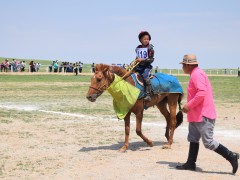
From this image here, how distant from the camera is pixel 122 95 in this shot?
10.0 metres

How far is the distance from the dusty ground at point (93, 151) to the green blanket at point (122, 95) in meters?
0.94

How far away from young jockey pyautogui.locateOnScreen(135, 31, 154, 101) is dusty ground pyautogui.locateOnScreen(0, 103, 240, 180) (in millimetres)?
1544

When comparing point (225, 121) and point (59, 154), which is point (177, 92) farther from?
point (225, 121)

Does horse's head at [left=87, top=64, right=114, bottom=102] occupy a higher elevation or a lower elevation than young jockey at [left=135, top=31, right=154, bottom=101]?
lower

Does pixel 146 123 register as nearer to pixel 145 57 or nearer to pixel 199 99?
pixel 145 57

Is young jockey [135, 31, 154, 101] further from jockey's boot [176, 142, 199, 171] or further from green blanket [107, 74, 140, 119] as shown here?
jockey's boot [176, 142, 199, 171]

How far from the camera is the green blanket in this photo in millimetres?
9977

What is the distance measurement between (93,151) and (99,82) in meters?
1.57

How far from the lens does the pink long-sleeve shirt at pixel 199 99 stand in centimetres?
770

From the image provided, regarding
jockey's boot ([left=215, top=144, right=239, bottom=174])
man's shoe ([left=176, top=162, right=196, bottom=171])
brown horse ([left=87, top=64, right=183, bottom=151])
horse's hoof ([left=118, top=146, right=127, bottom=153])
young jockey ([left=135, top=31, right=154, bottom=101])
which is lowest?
horse's hoof ([left=118, top=146, right=127, bottom=153])

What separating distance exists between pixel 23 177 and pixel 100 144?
3504mm

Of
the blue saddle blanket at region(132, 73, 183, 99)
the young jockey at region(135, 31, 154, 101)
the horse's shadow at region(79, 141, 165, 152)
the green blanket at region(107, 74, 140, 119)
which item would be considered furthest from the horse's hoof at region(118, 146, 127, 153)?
the blue saddle blanket at region(132, 73, 183, 99)

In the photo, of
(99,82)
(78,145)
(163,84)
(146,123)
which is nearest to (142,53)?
(163,84)

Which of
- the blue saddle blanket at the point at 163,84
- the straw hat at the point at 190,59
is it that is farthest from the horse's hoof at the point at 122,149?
the straw hat at the point at 190,59
